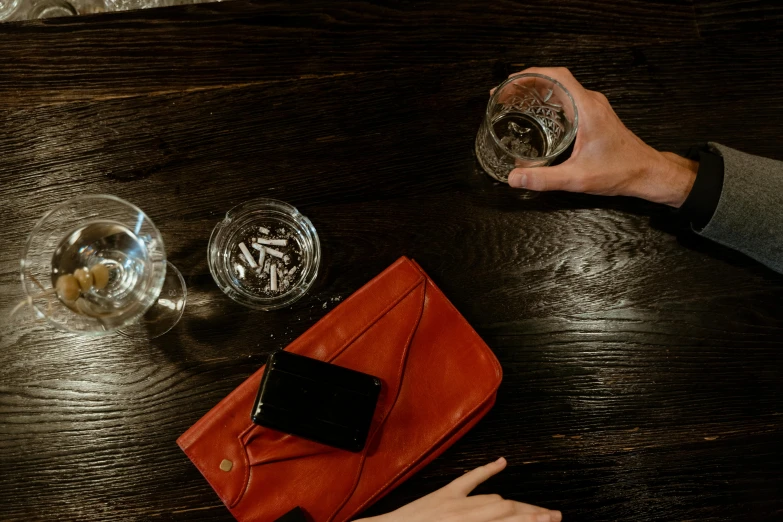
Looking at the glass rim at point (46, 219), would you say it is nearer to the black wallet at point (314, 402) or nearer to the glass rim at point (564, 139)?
the black wallet at point (314, 402)

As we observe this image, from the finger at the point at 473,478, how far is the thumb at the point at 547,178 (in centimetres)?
57

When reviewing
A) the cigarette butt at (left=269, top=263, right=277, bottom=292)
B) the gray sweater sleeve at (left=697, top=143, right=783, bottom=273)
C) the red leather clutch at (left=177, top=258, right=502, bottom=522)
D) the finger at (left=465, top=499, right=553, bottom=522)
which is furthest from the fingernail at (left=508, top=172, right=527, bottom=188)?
the finger at (left=465, top=499, right=553, bottom=522)

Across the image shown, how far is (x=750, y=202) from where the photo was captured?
106cm

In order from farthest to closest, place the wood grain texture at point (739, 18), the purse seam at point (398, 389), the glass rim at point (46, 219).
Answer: the wood grain texture at point (739, 18), the purse seam at point (398, 389), the glass rim at point (46, 219)

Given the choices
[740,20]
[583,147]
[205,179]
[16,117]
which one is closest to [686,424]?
[583,147]

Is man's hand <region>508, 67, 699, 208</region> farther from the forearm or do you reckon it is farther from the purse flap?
the purse flap

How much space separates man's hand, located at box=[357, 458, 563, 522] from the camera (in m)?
1.00

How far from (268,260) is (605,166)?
0.75 m

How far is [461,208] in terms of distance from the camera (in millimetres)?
1122

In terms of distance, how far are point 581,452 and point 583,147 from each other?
0.67 metres

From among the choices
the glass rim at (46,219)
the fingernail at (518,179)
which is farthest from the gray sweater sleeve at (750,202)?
the glass rim at (46,219)

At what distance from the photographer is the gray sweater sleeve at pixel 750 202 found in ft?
3.46

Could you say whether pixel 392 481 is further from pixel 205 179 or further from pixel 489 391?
pixel 205 179

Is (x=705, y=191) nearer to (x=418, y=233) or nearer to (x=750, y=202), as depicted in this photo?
(x=750, y=202)
